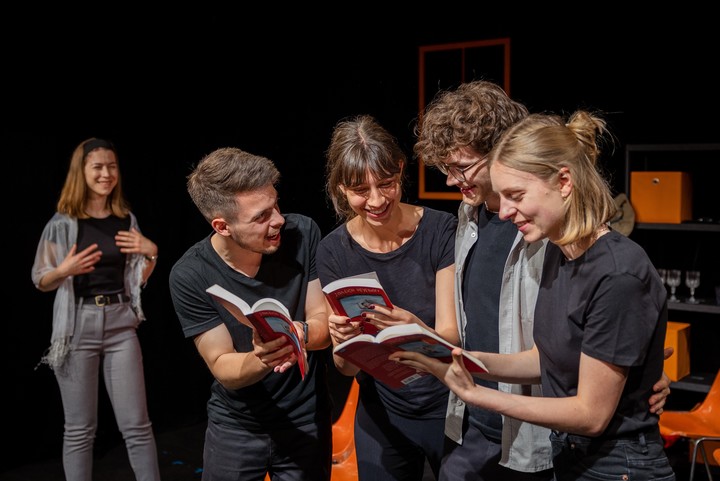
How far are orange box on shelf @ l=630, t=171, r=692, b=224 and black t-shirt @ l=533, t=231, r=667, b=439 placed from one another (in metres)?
3.01

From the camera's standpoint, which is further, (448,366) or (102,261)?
(102,261)

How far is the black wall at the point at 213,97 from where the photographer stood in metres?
4.69

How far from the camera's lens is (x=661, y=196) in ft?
15.2

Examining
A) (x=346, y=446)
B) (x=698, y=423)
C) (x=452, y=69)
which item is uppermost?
(x=452, y=69)

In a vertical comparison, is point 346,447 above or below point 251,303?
below

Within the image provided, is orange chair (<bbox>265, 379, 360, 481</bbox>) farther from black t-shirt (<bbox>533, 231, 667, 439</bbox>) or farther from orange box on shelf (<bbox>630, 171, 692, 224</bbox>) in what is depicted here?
orange box on shelf (<bbox>630, 171, 692, 224</bbox>)

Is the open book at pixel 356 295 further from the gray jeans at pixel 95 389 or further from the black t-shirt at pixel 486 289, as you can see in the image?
the gray jeans at pixel 95 389

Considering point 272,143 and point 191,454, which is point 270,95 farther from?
point 191,454

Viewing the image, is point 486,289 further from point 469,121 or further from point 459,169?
point 469,121

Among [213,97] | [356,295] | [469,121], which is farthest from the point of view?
[213,97]

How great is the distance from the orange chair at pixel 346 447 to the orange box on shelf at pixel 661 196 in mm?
2181

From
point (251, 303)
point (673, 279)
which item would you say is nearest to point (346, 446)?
point (251, 303)

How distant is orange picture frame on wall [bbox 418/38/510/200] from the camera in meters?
5.04

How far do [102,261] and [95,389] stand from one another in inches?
26.3
